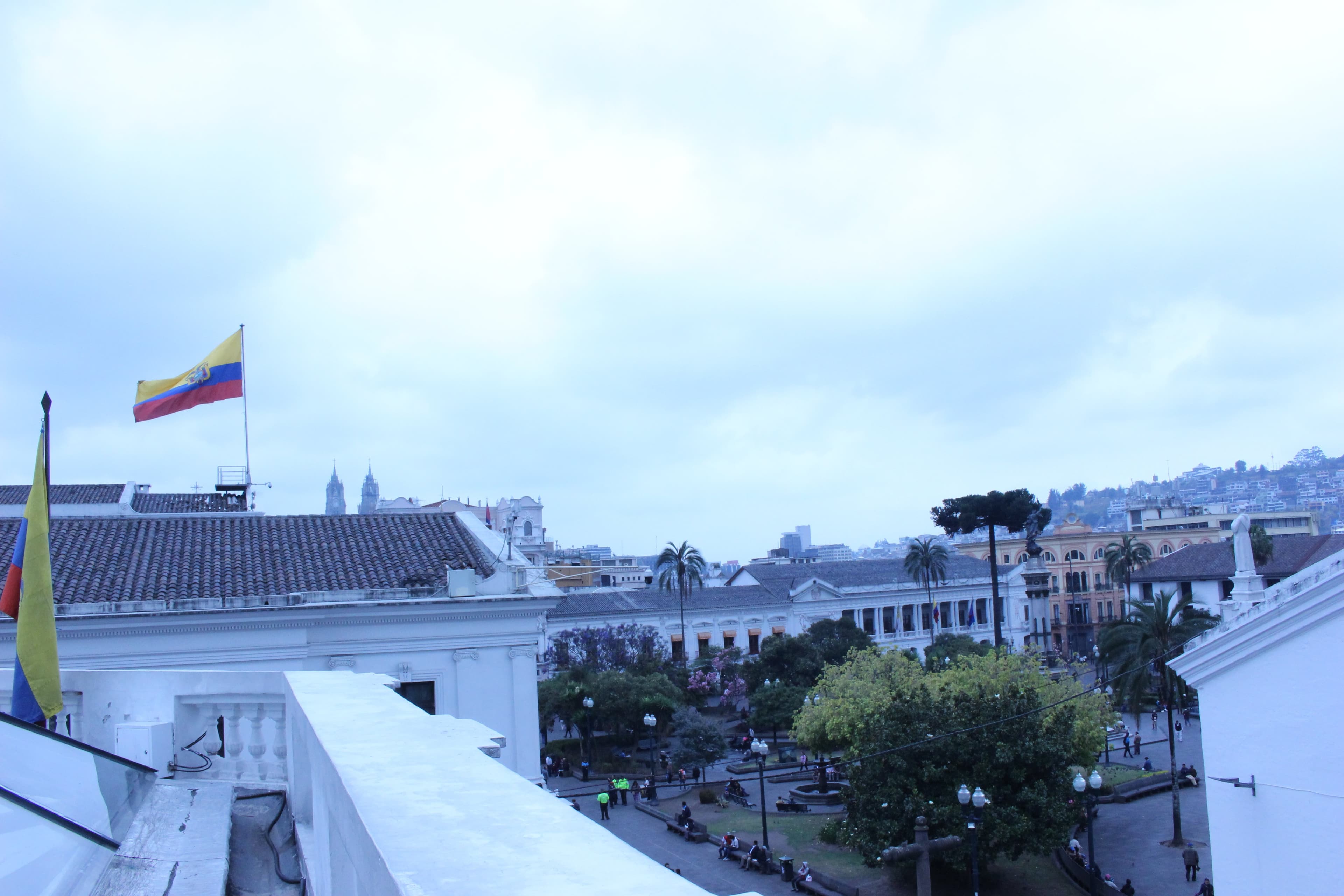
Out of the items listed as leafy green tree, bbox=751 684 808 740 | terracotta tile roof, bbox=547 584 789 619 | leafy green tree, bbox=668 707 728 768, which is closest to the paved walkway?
leafy green tree, bbox=668 707 728 768

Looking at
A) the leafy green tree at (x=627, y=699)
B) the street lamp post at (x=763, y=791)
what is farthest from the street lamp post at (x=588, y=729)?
the street lamp post at (x=763, y=791)

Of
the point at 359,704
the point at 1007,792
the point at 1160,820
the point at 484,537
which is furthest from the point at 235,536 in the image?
the point at 1160,820

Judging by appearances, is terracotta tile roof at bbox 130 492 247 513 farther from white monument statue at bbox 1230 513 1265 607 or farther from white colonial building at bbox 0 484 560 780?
white monument statue at bbox 1230 513 1265 607

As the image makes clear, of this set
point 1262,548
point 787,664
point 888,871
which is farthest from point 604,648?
point 1262,548

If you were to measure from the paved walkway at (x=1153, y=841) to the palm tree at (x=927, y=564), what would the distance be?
2580 cm

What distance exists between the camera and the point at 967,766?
837 inches

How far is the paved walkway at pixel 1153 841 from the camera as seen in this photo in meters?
22.3

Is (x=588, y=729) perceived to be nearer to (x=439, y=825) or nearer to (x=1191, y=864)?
(x=1191, y=864)

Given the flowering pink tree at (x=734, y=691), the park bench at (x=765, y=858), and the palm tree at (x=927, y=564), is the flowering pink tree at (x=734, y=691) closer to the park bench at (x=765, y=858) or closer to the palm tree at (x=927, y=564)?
the park bench at (x=765, y=858)

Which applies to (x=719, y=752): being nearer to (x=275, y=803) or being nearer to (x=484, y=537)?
(x=484, y=537)

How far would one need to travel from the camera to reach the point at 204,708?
20.5 feet

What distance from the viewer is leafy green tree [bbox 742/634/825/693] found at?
1689 inches

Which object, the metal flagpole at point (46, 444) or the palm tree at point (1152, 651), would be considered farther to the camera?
the palm tree at point (1152, 651)

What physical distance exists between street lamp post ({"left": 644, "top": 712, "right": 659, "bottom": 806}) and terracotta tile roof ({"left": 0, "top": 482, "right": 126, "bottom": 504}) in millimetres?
Result: 18977
